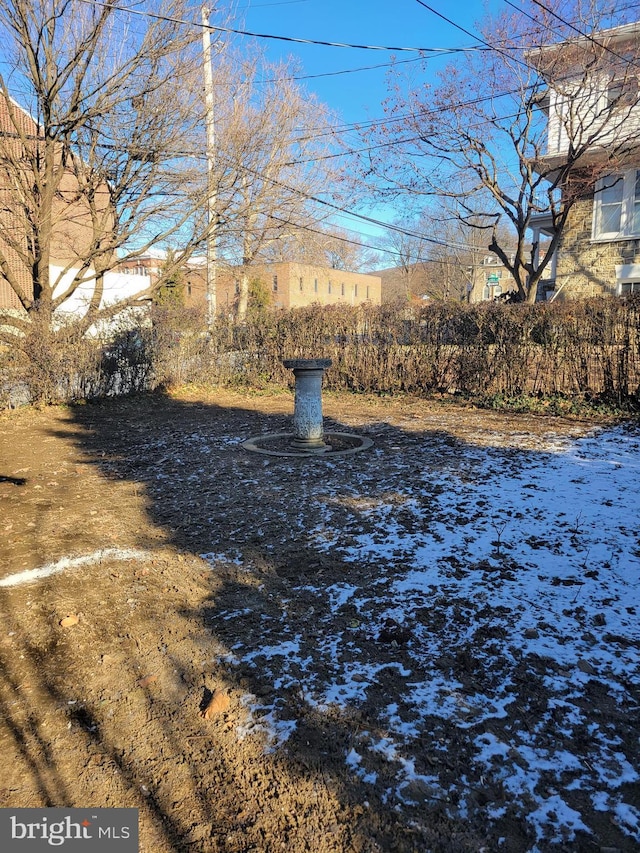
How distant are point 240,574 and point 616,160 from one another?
529 inches

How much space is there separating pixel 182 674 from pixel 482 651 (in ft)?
4.43

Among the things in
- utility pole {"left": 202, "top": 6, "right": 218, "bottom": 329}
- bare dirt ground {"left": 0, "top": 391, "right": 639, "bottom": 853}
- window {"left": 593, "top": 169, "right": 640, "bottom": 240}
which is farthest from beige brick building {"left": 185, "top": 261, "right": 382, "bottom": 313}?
bare dirt ground {"left": 0, "top": 391, "right": 639, "bottom": 853}

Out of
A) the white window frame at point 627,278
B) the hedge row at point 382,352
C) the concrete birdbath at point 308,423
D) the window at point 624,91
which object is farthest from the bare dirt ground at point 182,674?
the white window frame at point 627,278

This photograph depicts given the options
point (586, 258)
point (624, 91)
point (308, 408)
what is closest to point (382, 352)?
point (308, 408)

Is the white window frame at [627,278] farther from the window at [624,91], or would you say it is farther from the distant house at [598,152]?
the window at [624,91]

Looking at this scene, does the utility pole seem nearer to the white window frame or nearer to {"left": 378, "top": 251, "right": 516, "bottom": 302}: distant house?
the white window frame

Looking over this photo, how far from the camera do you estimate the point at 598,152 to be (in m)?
13.9

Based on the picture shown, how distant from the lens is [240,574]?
3424 mm

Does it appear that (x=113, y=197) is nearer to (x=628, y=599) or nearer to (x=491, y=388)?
(x=491, y=388)

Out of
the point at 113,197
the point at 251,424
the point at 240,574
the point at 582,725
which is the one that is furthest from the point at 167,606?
the point at 113,197

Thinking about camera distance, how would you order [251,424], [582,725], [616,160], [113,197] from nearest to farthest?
1. [582,725]
2. [251,424]
3. [113,197]
4. [616,160]

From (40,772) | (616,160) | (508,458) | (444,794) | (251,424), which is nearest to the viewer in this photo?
(444,794)

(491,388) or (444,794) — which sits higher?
(491,388)

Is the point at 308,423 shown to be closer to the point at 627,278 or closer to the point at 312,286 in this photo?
the point at 627,278
